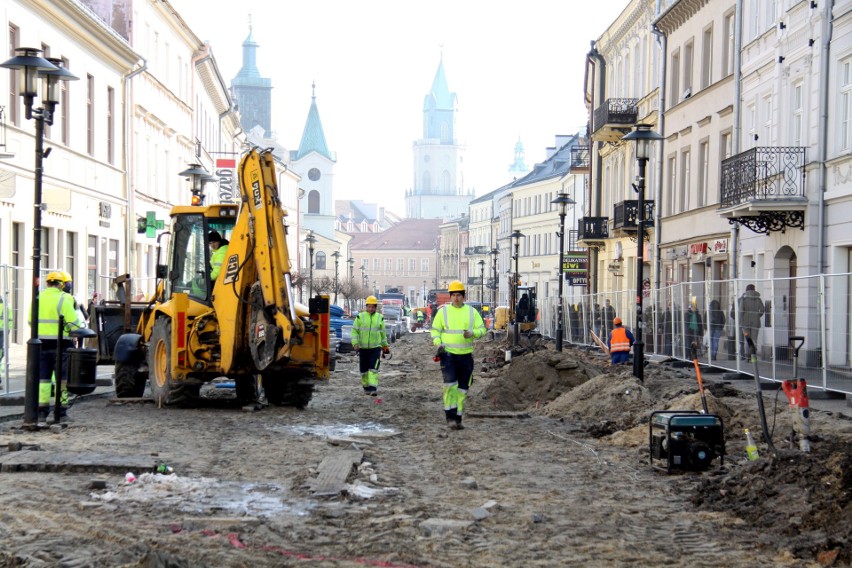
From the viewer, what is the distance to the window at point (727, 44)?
3084 centimetres

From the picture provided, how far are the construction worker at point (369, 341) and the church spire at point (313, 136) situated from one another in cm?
13327

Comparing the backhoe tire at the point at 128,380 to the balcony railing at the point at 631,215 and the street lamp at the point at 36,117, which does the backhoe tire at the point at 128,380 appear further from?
the balcony railing at the point at 631,215

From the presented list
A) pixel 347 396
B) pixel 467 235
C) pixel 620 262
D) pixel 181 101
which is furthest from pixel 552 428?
pixel 467 235

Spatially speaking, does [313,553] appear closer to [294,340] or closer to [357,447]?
[357,447]

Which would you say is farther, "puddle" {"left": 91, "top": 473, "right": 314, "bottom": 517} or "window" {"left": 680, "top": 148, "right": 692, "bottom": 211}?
"window" {"left": 680, "top": 148, "right": 692, "bottom": 211}

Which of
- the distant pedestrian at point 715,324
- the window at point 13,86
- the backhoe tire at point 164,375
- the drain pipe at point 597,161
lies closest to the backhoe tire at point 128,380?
the backhoe tire at point 164,375

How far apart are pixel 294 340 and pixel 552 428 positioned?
338 cm

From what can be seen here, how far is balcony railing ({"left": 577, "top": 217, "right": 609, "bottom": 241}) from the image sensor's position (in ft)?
152

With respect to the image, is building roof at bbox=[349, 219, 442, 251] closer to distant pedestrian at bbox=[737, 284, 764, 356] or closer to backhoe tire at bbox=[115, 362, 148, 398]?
distant pedestrian at bbox=[737, 284, 764, 356]

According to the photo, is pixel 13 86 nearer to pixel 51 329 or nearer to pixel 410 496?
pixel 51 329

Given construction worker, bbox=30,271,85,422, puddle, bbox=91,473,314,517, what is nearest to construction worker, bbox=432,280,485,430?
construction worker, bbox=30,271,85,422

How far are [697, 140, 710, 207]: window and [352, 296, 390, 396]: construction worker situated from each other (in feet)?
46.3

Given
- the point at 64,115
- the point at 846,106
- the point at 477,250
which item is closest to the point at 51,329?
the point at 846,106

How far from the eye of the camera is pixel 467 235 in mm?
151125
